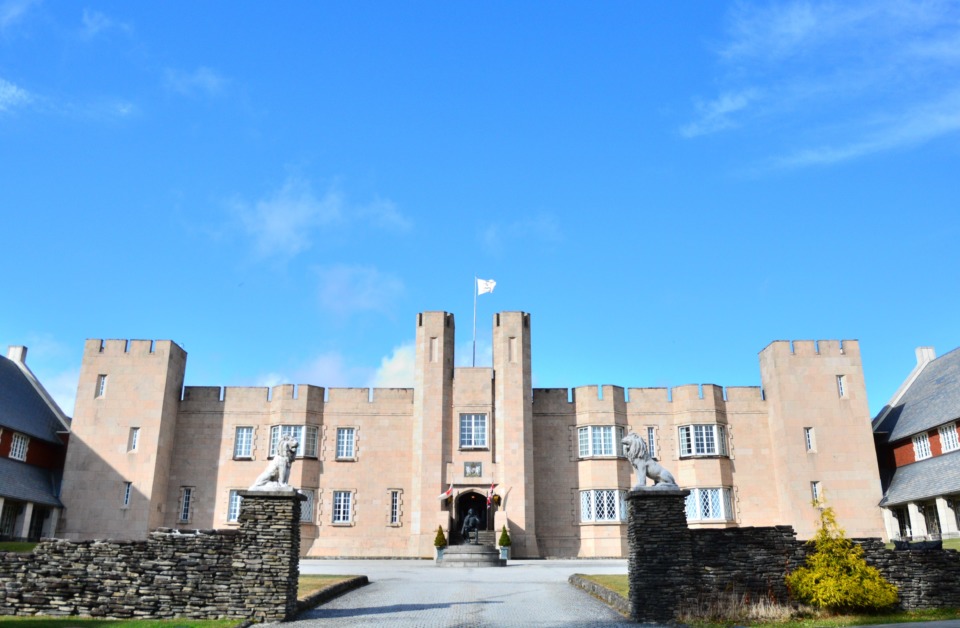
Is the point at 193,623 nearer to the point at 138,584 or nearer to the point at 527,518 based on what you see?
the point at 138,584

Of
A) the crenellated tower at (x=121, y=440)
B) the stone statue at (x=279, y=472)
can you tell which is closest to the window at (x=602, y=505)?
the crenellated tower at (x=121, y=440)

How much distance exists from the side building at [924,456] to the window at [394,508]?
21900mm

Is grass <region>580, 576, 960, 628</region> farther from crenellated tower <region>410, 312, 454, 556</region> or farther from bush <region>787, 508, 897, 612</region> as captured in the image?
crenellated tower <region>410, 312, 454, 556</region>

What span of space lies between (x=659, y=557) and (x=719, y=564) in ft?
3.81

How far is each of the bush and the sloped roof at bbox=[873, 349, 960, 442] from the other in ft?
70.2

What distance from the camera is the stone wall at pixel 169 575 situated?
1374 cm

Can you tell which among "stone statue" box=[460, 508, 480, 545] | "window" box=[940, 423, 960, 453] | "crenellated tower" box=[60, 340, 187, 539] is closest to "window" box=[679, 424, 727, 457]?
"window" box=[940, 423, 960, 453]

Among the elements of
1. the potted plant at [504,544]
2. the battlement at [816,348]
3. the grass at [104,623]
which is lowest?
the grass at [104,623]

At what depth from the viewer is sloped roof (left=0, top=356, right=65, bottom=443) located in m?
33.5

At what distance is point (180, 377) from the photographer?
38.4m

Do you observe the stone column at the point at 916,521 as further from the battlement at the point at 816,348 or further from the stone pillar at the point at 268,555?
the stone pillar at the point at 268,555

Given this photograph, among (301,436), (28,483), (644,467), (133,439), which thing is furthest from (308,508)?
(644,467)

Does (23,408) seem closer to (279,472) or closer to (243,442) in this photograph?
(243,442)

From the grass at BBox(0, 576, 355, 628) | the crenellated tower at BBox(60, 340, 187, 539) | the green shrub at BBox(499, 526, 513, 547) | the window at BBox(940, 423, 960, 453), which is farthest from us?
the crenellated tower at BBox(60, 340, 187, 539)
